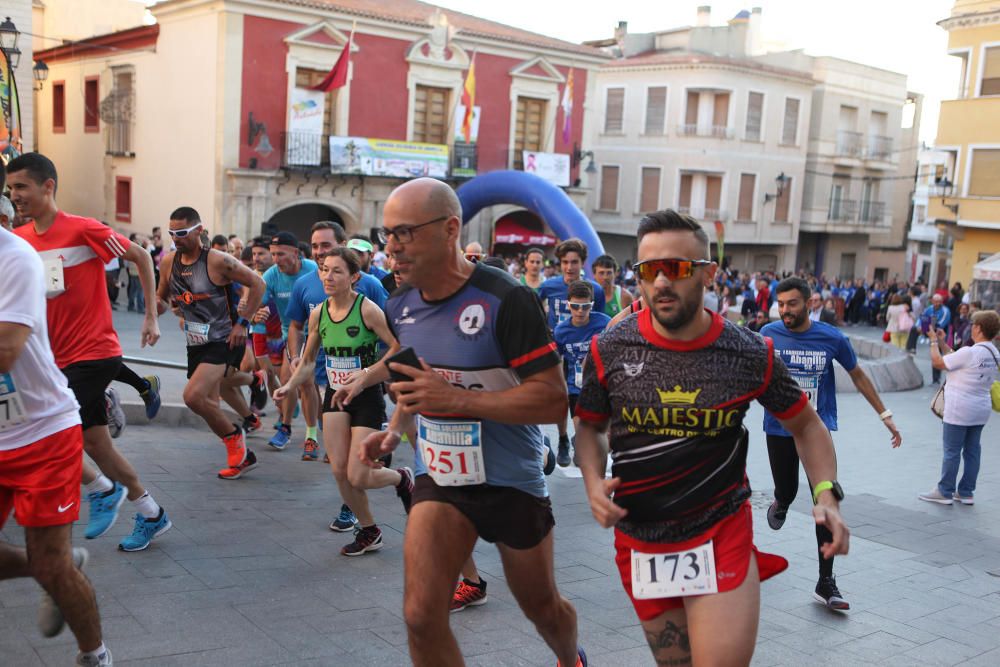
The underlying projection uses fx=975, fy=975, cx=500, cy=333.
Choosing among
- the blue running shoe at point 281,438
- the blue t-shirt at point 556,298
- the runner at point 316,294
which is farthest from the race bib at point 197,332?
the blue t-shirt at point 556,298

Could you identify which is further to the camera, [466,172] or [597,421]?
[466,172]

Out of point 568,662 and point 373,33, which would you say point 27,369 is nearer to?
point 568,662

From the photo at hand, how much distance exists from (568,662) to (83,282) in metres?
3.24

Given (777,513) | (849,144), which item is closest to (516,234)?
(849,144)

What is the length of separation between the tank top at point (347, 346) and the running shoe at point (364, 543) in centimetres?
98

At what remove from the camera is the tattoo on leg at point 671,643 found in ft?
10.6

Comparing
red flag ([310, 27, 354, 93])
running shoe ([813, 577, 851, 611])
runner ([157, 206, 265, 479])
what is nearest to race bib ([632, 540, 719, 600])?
running shoe ([813, 577, 851, 611])

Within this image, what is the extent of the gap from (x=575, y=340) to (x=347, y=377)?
2770 mm

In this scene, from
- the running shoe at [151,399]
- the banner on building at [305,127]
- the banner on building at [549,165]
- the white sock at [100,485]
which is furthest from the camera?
the banner on building at [549,165]

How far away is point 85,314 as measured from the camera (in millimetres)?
5281

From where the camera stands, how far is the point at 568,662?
3875 mm

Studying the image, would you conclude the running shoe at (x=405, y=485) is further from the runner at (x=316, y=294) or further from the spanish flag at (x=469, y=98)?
the spanish flag at (x=469, y=98)

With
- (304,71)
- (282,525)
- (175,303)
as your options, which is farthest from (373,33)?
(282,525)

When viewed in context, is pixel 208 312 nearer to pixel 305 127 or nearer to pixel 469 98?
pixel 305 127
